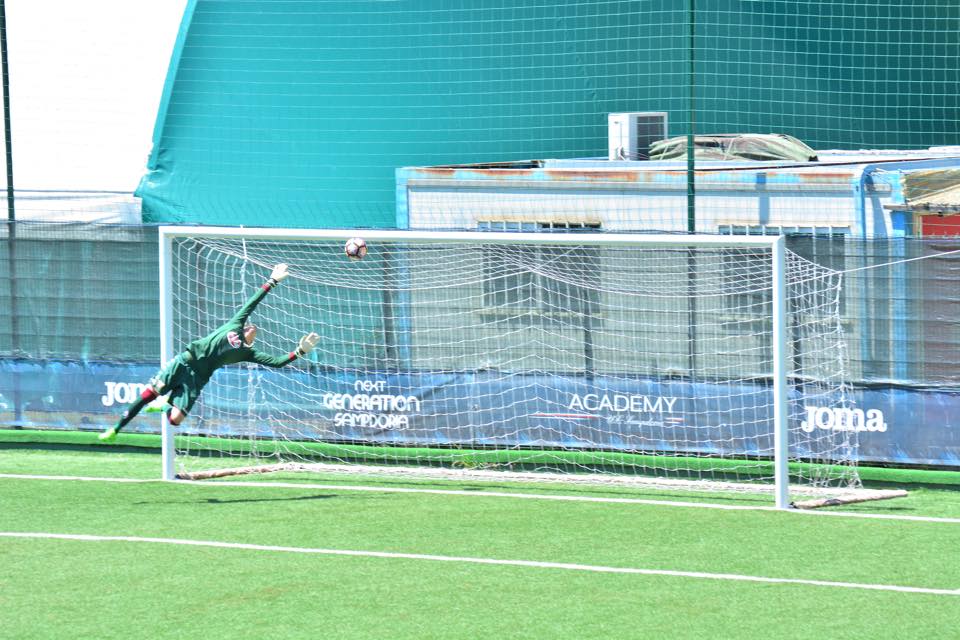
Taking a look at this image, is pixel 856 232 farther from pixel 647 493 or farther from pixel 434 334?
pixel 434 334

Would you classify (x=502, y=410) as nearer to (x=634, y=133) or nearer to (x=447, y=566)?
(x=447, y=566)

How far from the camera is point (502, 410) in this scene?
12.9 metres

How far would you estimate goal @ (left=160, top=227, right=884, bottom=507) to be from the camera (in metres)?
11.9

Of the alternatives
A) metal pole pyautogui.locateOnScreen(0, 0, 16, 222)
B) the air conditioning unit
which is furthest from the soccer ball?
the air conditioning unit

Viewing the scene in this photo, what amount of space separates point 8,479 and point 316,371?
3.05 m

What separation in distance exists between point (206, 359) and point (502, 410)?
2.98 m

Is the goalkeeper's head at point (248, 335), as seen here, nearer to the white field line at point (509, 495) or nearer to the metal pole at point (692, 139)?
the white field line at point (509, 495)

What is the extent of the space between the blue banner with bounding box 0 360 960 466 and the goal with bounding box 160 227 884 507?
0.07ft

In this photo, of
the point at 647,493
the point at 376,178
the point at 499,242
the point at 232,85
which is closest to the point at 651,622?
the point at 647,493

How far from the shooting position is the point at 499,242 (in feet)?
39.1

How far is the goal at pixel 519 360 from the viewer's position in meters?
11.9

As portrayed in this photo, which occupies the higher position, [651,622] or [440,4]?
[440,4]

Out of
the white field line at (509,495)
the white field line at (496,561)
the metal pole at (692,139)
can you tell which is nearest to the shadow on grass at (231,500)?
the white field line at (509,495)

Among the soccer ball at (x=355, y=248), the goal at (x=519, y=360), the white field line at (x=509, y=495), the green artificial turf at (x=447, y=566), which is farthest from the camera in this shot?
the goal at (x=519, y=360)
